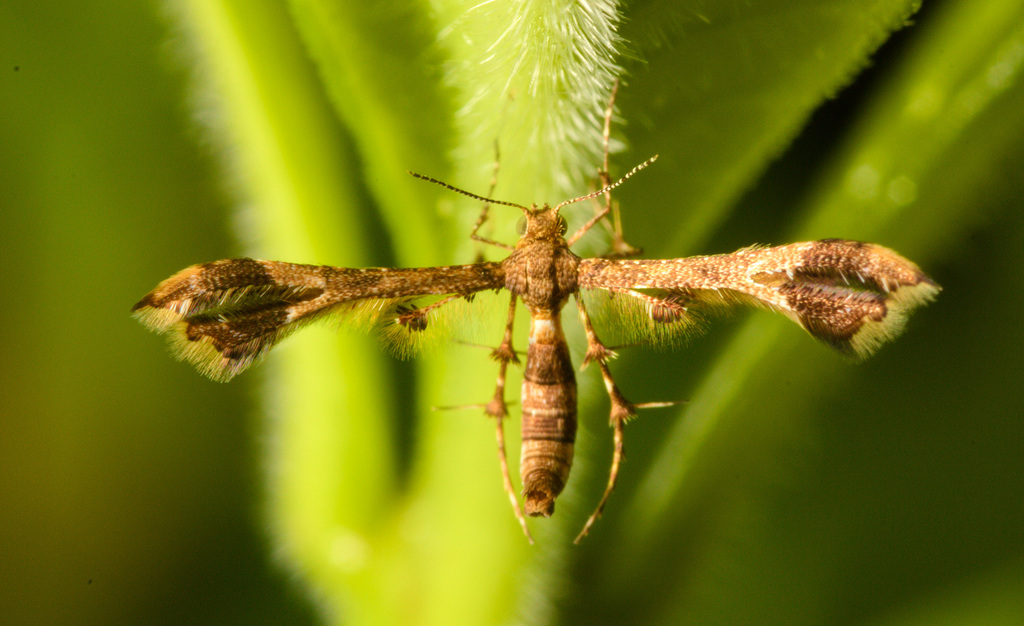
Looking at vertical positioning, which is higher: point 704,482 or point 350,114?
point 350,114

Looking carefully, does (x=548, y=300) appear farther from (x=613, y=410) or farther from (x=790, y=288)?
(x=790, y=288)

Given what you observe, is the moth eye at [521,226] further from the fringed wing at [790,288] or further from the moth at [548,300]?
the fringed wing at [790,288]

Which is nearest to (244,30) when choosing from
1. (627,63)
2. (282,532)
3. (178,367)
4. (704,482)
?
(627,63)

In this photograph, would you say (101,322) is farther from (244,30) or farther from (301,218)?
(244,30)

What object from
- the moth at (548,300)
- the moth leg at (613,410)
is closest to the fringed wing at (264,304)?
the moth at (548,300)

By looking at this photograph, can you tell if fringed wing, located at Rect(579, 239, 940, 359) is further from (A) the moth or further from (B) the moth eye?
(B) the moth eye

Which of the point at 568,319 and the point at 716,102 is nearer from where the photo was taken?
the point at 716,102

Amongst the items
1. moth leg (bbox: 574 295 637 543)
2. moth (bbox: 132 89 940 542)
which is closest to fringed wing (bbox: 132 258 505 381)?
moth (bbox: 132 89 940 542)
